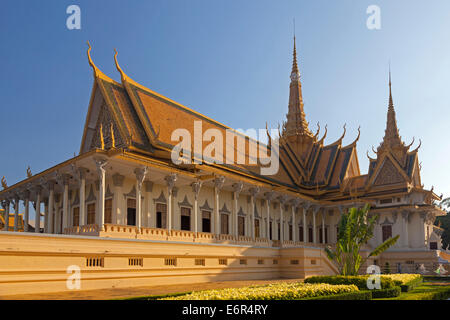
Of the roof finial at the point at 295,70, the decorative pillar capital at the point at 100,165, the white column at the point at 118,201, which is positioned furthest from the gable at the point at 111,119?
the roof finial at the point at 295,70

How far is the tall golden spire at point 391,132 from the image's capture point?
1577 inches

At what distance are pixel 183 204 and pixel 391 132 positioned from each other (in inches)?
1000

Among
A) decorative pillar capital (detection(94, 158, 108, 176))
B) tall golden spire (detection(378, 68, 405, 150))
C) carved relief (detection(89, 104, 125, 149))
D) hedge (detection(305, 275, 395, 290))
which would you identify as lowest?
hedge (detection(305, 275, 395, 290))

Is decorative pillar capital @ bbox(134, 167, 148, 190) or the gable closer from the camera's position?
decorative pillar capital @ bbox(134, 167, 148, 190)

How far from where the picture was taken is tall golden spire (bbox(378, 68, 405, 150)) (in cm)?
4006

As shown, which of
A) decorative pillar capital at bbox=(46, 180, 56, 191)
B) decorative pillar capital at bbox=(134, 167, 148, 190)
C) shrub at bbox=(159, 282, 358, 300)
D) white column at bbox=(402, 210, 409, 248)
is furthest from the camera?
white column at bbox=(402, 210, 409, 248)

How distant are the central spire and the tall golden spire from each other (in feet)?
22.7

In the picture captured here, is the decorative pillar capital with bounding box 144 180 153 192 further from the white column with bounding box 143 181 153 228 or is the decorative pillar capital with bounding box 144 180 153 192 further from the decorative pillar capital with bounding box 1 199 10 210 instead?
the decorative pillar capital with bounding box 1 199 10 210

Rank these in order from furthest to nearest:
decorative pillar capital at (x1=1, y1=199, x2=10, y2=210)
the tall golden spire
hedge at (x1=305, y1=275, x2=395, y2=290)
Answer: the tall golden spire < decorative pillar capital at (x1=1, y1=199, x2=10, y2=210) < hedge at (x1=305, y1=275, x2=395, y2=290)

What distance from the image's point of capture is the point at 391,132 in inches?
1631

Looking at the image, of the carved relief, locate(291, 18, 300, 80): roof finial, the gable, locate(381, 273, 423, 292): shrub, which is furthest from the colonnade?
locate(291, 18, 300, 80): roof finial

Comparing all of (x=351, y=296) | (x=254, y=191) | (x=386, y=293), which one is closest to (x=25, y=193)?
(x=254, y=191)

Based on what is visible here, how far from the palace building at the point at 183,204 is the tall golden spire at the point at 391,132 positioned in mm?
118

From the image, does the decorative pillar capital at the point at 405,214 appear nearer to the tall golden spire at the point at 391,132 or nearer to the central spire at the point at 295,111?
the tall golden spire at the point at 391,132
